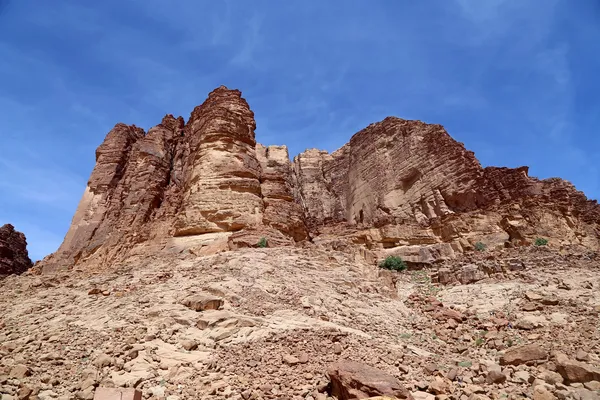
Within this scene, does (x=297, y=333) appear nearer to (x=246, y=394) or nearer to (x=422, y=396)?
(x=246, y=394)

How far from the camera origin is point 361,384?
643 centimetres

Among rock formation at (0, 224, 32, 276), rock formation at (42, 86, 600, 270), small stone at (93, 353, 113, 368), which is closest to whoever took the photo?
small stone at (93, 353, 113, 368)

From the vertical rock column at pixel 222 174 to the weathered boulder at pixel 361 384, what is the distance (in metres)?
17.5

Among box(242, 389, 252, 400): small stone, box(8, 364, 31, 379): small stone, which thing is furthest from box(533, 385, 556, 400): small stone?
box(8, 364, 31, 379): small stone

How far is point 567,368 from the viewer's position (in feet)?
23.7

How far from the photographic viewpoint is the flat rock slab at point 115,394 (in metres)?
6.11

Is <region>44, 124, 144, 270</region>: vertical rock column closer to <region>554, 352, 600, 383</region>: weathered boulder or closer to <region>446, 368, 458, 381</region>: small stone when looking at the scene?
<region>446, 368, 458, 381</region>: small stone

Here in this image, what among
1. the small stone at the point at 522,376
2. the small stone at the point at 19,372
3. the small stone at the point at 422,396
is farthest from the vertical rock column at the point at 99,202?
the small stone at the point at 522,376

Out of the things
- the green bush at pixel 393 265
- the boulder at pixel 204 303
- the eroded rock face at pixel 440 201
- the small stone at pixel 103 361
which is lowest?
the small stone at pixel 103 361

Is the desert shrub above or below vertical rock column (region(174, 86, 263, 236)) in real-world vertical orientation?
below

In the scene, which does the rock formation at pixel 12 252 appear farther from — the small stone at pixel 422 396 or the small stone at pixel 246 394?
the small stone at pixel 422 396

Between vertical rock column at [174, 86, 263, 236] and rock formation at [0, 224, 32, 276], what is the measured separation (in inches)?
1044

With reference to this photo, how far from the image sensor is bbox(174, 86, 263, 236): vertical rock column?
24109 mm

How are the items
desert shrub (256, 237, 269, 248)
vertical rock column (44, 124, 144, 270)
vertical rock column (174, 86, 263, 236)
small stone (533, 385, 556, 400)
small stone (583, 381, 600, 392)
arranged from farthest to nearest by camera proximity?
vertical rock column (44, 124, 144, 270) → vertical rock column (174, 86, 263, 236) → desert shrub (256, 237, 269, 248) → small stone (583, 381, 600, 392) → small stone (533, 385, 556, 400)
